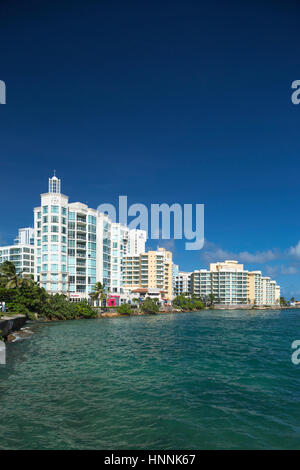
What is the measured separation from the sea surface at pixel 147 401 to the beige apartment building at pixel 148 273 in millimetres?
123020

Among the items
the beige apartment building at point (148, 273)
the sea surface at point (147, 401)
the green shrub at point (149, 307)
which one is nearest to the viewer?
the sea surface at point (147, 401)

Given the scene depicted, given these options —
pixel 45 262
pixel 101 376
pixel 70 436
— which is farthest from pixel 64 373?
pixel 45 262

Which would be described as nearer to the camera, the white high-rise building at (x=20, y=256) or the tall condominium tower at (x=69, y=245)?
the tall condominium tower at (x=69, y=245)

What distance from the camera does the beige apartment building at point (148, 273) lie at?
15238 cm

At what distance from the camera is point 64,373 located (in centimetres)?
2180

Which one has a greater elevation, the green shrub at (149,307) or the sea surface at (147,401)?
the sea surface at (147,401)

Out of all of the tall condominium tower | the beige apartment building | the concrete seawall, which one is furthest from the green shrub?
the concrete seawall

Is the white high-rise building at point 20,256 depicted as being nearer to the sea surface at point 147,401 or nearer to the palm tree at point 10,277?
the palm tree at point 10,277

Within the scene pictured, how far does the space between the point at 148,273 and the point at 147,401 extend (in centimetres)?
13675

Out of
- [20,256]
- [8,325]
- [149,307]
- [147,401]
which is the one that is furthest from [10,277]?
[20,256]

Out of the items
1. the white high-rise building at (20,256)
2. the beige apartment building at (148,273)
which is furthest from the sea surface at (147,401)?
the beige apartment building at (148,273)
